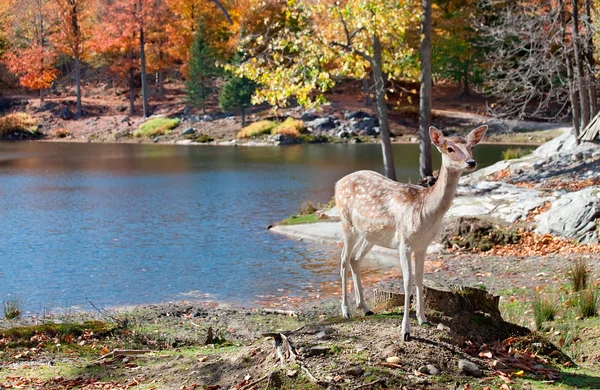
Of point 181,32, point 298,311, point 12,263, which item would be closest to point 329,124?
point 181,32

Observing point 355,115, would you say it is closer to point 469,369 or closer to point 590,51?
point 590,51

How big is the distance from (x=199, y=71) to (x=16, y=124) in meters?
14.5

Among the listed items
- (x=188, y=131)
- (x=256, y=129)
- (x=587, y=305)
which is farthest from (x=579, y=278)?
(x=188, y=131)

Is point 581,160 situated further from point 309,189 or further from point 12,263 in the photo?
point 12,263

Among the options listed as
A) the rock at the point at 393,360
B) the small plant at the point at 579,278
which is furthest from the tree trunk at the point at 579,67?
the rock at the point at 393,360

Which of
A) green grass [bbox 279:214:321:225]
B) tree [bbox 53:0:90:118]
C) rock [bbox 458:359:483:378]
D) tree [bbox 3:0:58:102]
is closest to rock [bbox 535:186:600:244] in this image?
green grass [bbox 279:214:321:225]

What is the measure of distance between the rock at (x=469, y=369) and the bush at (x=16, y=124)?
5609 centimetres

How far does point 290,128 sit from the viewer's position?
50250mm

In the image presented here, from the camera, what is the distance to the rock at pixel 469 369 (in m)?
6.72

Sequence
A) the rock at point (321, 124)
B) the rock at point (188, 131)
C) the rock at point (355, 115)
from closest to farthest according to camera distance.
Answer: the rock at point (321, 124), the rock at point (355, 115), the rock at point (188, 131)

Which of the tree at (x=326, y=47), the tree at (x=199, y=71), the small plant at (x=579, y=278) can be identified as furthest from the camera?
the tree at (x=199, y=71)

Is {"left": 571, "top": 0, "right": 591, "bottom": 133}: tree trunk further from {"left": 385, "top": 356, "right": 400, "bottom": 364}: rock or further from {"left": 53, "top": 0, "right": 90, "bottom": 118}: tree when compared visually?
{"left": 53, "top": 0, "right": 90, "bottom": 118}: tree

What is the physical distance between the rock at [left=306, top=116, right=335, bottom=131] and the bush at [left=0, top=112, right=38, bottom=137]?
21.7m

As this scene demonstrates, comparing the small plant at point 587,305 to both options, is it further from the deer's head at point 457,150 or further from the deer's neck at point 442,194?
the deer's head at point 457,150
